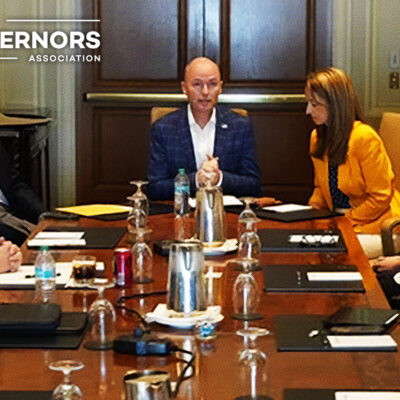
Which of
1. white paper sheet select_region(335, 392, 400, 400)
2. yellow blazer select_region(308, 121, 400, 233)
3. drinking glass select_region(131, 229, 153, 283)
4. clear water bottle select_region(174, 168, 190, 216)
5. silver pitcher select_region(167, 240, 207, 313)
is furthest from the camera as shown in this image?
yellow blazer select_region(308, 121, 400, 233)

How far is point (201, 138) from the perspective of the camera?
5.39 m

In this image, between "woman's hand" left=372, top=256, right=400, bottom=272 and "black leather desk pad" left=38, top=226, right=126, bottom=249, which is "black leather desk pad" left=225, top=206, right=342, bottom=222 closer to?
"woman's hand" left=372, top=256, right=400, bottom=272

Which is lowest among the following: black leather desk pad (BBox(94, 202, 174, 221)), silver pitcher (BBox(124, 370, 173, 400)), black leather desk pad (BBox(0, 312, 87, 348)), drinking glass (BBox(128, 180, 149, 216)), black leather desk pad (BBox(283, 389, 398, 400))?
black leather desk pad (BBox(283, 389, 398, 400))

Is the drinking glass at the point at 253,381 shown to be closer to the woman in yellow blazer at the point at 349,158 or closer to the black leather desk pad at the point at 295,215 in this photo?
the black leather desk pad at the point at 295,215

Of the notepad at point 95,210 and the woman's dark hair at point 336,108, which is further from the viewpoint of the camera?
the woman's dark hair at point 336,108

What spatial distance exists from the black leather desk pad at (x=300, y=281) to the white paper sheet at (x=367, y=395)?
0.97 m

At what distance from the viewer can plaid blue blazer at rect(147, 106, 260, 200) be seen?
524cm

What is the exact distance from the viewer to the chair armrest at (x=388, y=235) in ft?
15.0

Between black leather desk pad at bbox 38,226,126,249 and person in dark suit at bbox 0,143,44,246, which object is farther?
person in dark suit at bbox 0,143,44,246

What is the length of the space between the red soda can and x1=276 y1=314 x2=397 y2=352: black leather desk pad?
601 mm

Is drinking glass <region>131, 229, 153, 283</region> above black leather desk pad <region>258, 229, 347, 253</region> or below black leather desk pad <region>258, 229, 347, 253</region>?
above

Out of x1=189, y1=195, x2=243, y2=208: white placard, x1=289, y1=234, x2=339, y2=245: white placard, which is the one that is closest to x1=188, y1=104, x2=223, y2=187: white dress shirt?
x1=189, y1=195, x2=243, y2=208: white placard

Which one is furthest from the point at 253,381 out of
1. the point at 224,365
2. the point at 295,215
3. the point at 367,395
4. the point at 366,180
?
the point at 366,180

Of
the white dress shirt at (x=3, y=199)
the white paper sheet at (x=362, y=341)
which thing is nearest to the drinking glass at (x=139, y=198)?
the white dress shirt at (x=3, y=199)
